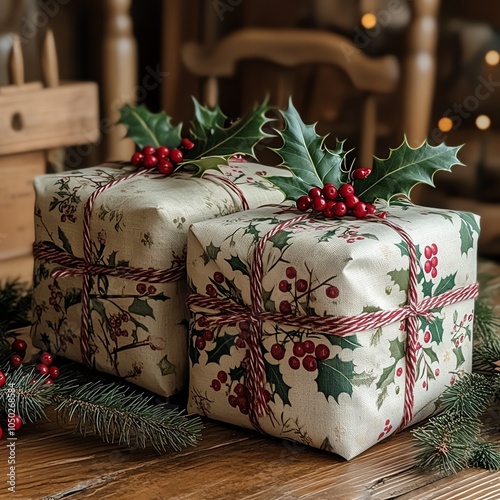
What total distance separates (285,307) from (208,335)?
0.35 feet

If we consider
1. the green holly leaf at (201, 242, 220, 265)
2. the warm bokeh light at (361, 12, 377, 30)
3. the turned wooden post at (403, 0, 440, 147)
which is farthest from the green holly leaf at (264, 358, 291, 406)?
the warm bokeh light at (361, 12, 377, 30)

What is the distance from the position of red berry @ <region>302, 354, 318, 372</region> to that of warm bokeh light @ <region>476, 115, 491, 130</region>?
1.10 metres

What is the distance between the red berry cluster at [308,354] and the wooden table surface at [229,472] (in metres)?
0.10

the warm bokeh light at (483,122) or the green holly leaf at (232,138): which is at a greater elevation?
the green holly leaf at (232,138)

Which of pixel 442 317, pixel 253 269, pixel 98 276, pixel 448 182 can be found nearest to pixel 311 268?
pixel 253 269

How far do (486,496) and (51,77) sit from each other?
4.32 ft

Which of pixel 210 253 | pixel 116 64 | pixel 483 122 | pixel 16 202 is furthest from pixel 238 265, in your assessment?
pixel 116 64

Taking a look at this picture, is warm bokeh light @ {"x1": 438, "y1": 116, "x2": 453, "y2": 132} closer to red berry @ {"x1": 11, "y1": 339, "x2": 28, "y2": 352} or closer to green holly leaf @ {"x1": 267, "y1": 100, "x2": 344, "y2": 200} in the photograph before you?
green holly leaf @ {"x1": 267, "y1": 100, "x2": 344, "y2": 200}

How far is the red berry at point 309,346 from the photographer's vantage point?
2.87 feet

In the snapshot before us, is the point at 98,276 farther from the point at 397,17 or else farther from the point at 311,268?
the point at 397,17

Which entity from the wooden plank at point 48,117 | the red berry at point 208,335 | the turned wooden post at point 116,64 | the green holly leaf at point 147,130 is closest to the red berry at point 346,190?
the red berry at point 208,335

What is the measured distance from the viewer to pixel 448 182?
1.89m

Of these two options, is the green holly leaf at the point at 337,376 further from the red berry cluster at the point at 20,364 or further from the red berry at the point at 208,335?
the red berry cluster at the point at 20,364

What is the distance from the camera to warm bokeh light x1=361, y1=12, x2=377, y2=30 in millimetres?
1895
